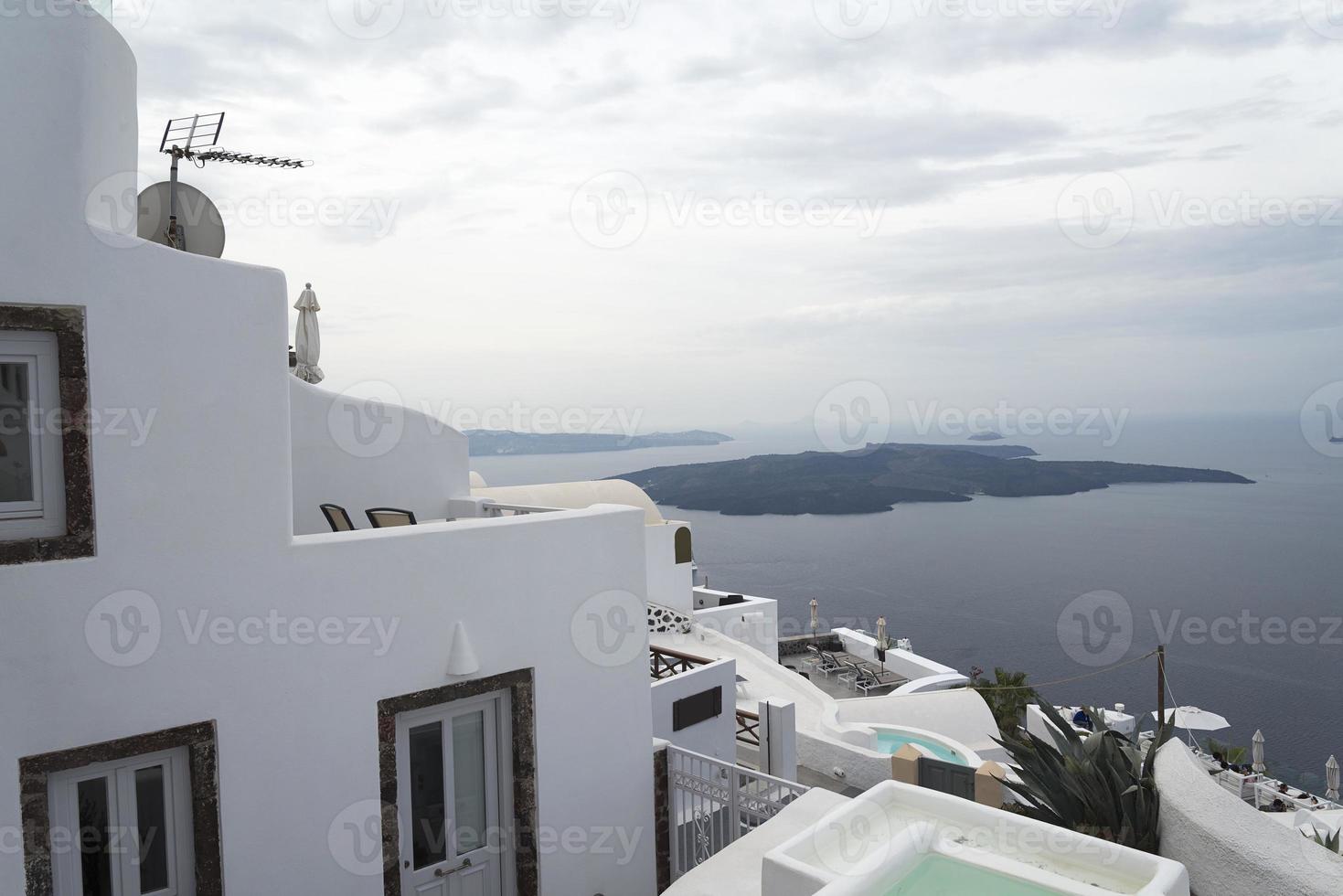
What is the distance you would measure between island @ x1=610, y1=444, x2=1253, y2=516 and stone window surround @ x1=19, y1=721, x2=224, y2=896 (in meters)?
112

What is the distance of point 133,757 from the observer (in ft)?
14.3

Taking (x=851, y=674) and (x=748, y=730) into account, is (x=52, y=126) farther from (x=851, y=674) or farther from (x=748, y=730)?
(x=851, y=674)

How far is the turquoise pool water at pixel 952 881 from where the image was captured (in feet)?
13.3

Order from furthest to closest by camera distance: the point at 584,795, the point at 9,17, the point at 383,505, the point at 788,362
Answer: the point at 788,362 < the point at 383,505 < the point at 584,795 < the point at 9,17

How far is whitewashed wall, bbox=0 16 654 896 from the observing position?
395 centimetres

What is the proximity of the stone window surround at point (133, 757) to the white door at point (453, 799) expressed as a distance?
1.14 meters

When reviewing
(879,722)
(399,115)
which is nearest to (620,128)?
(399,115)

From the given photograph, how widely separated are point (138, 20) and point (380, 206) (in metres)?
2.33

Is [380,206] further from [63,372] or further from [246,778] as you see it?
[246,778]

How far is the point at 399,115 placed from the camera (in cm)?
921

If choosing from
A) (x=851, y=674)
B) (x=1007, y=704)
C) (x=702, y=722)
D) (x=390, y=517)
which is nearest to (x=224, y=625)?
(x=390, y=517)

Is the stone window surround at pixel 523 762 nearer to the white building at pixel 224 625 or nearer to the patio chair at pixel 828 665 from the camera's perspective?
the white building at pixel 224 625

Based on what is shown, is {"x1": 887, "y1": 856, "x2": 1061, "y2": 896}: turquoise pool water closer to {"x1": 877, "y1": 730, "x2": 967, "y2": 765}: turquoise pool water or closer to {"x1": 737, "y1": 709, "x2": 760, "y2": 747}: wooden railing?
{"x1": 737, "y1": 709, "x2": 760, "y2": 747}: wooden railing

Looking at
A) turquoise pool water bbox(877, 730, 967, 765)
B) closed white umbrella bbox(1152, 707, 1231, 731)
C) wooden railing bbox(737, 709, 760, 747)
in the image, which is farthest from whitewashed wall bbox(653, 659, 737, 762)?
closed white umbrella bbox(1152, 707, 1231, 731)
